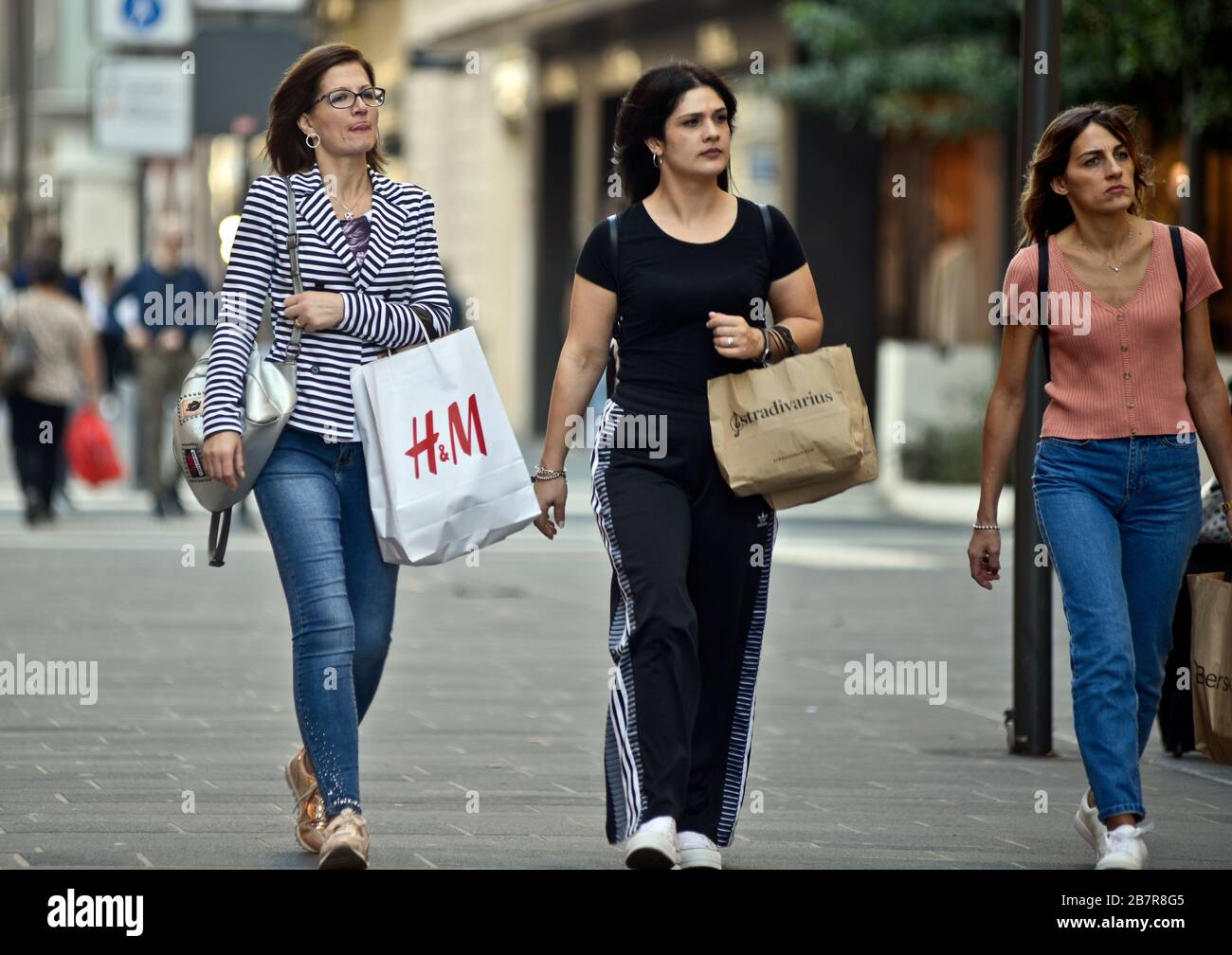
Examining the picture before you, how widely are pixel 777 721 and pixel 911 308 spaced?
15.4 m

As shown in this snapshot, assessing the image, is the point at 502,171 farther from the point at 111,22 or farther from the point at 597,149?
the point at 111,22

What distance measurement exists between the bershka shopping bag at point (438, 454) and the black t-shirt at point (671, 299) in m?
0.33

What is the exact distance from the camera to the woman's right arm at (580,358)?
18.2 ft

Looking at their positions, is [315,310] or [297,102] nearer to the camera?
[315,310]

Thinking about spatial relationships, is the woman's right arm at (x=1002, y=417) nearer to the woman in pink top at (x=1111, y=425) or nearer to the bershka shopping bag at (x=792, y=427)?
the woman in pink top at (x=1111, y=425)

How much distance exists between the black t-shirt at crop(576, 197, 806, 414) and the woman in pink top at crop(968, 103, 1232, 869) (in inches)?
26.7

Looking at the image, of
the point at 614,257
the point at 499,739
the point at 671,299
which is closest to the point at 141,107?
the point at 499,739

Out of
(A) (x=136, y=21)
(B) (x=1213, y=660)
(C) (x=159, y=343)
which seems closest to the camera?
(B) (x=1213, y=660)

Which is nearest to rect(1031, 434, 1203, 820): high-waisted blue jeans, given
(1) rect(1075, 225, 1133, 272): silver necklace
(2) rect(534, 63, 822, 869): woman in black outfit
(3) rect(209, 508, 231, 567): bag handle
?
(1) rect(1075, 225, 1133, 272): silver necklace

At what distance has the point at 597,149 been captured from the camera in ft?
93.5

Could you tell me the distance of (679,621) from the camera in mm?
5391

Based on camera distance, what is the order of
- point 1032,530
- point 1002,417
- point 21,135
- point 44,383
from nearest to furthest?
point 1002,417, point 1032,530, point 44,383, point 21,135

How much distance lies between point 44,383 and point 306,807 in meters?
11.3

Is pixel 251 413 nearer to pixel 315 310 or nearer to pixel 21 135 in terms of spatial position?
pixel 315 310
